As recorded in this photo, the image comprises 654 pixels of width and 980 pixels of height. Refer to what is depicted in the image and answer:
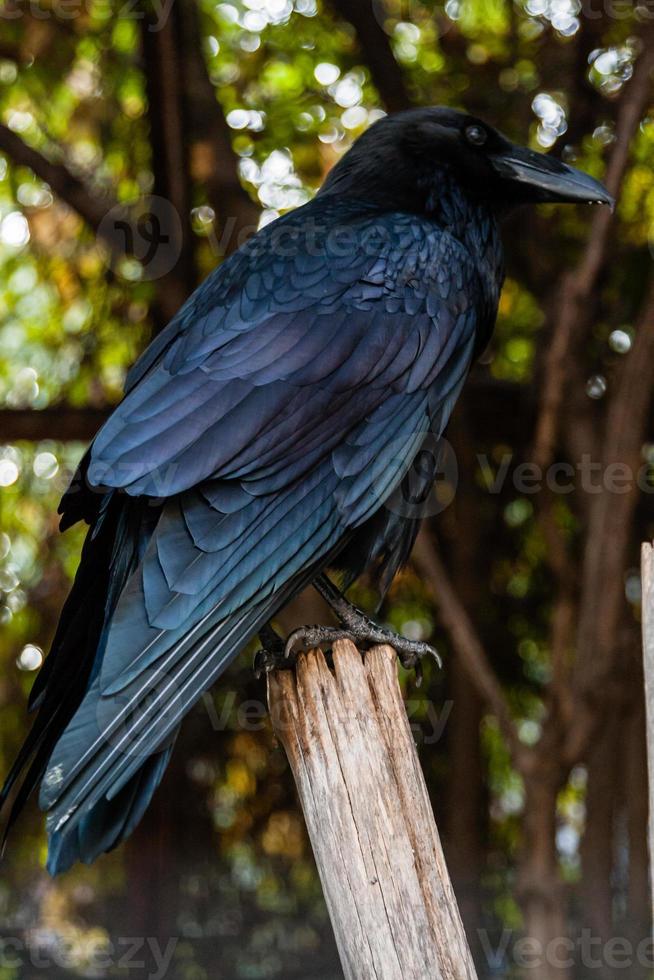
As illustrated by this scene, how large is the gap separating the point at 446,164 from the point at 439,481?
78.0 inches

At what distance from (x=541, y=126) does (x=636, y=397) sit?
53.3 inches

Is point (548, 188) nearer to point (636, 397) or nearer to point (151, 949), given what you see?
point (636, 397)

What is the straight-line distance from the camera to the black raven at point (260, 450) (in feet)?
6.66

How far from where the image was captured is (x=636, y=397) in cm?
414

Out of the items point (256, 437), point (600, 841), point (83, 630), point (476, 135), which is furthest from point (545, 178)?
point (600, 841)

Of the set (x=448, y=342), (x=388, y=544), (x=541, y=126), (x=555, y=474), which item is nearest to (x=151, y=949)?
(x=555, y=474)

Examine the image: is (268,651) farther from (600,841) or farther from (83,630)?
(600,841)

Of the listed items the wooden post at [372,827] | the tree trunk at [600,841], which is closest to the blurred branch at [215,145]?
the tree trunk at [600,841]

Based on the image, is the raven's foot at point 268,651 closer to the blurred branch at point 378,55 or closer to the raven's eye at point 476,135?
the raven's eye at point 476,135

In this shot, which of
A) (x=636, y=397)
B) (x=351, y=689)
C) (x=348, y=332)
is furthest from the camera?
(x=636, y=397)

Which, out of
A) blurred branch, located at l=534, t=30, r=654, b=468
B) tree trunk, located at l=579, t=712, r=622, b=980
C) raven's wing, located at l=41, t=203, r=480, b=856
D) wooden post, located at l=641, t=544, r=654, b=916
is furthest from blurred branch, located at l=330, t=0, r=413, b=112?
wooden post, located at l=641, t=544, r=654, b=916

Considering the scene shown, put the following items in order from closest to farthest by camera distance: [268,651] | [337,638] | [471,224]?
1. [337,638]
2. [268,651]
3. [471,224]

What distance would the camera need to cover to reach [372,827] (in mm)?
1846

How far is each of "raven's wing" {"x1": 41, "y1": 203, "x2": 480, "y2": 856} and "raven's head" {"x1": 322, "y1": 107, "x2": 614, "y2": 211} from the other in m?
0.24
